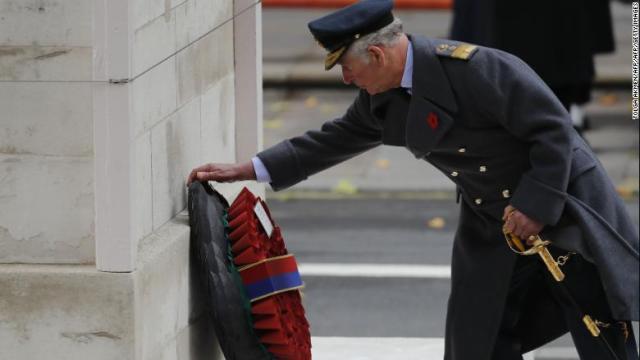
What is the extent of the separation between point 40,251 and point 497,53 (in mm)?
1545

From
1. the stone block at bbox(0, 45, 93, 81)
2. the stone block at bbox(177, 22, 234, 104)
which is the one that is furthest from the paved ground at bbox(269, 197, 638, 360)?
the stone block at bbox(0, 45, 93, 81)

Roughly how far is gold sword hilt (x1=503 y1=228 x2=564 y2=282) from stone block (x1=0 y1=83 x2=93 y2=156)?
52.9 inches

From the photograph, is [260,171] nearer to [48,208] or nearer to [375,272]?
[48,208]

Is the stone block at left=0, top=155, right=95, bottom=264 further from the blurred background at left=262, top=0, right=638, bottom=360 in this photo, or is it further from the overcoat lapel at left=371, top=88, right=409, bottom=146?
the blurred background at left=262, top=0, right=638, bottom=360

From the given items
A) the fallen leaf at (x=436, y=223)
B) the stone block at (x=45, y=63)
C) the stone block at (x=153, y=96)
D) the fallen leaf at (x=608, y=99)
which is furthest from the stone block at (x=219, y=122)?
the fallen leaf at (x=608, y=99)

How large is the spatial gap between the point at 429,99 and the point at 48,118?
118 centimetres

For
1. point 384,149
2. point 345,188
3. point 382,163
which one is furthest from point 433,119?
point 384,149

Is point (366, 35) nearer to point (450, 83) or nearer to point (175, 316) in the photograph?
point (450, 83)

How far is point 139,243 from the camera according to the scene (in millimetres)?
4906

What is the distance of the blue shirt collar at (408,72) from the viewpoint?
5.06 metres

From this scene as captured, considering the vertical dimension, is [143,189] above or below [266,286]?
above

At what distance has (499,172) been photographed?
5.08 m

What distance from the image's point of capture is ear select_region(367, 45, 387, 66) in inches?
195

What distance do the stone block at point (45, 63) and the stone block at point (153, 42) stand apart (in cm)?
15
